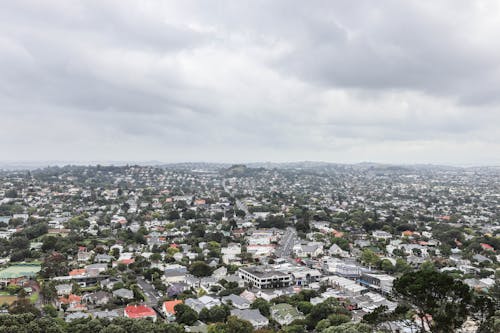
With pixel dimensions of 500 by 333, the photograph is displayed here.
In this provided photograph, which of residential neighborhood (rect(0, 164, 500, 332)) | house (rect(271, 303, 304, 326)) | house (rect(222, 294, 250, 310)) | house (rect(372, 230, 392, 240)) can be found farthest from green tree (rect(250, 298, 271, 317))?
house (rect(372, 230, 392, 240))

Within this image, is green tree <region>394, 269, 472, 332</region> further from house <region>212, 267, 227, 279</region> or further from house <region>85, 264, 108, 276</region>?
house <region>85, 264, 108, 276</region>

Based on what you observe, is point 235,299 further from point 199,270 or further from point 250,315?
point 199,270

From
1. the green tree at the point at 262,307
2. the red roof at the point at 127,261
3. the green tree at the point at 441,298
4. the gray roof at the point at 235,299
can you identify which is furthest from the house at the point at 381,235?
the green tree at the point at 441,298

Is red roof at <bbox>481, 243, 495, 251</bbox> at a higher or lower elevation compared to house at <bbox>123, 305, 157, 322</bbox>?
higher

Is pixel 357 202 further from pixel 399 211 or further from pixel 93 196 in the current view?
pixel 93 196

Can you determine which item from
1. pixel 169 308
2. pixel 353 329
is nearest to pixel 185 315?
pixel 169 308

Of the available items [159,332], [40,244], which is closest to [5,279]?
[40,244]
